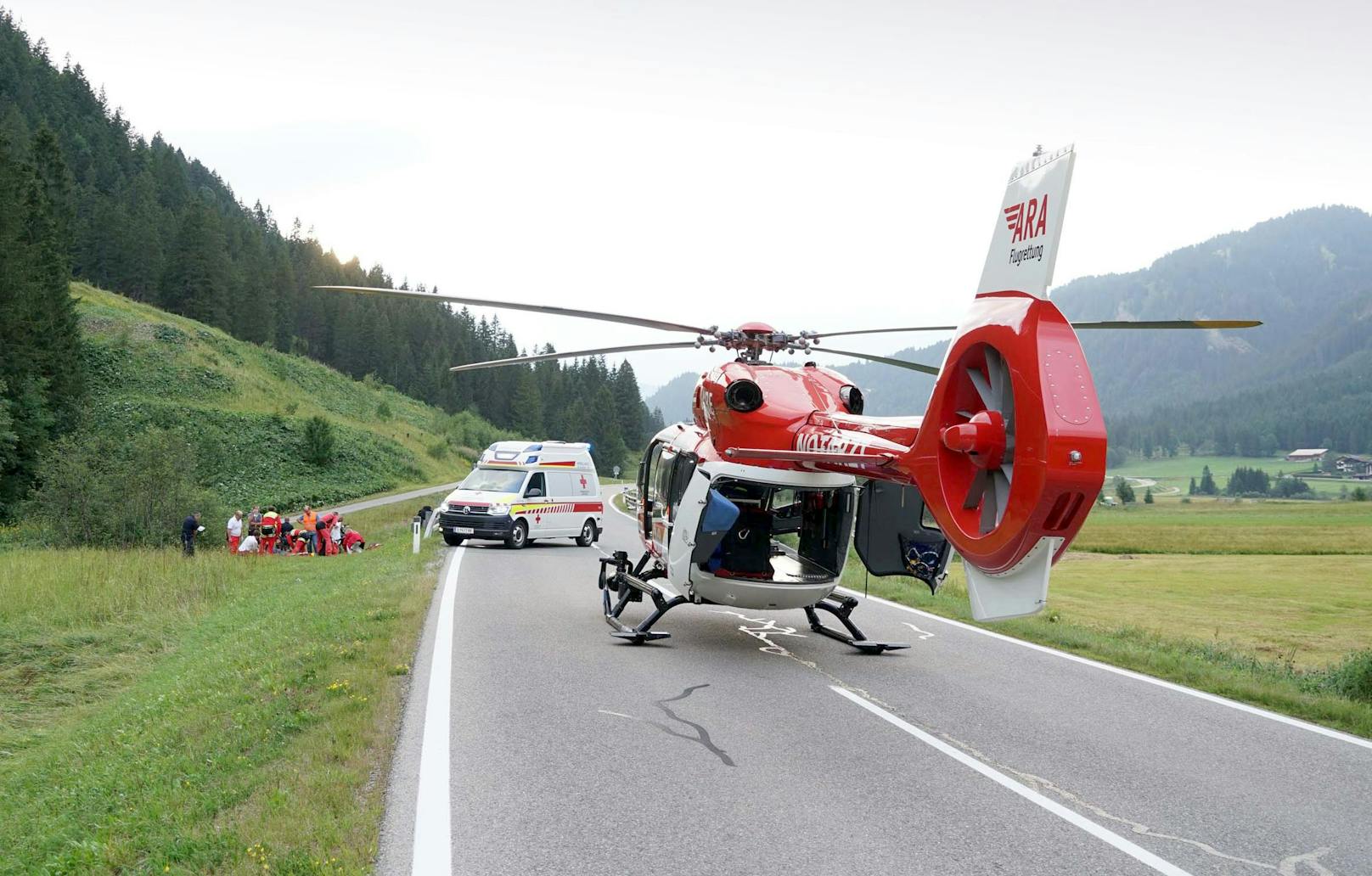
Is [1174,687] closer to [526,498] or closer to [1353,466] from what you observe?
[526,498]

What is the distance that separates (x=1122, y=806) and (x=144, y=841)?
5.60 m

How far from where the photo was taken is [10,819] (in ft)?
24.0

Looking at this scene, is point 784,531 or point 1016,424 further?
point 784,531

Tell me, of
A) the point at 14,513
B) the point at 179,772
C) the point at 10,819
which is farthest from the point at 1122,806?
the point at 14,513

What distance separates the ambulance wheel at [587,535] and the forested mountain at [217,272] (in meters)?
31.8

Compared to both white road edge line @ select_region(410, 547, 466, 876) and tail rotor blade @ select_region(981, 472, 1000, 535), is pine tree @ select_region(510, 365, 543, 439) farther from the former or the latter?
tail rotor blade @ select_region(981, 472, 1000, 535)

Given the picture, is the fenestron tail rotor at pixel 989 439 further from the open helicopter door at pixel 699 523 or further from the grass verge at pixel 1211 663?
the grass verge at pixel 1211 663

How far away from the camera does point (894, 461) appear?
7328 millimetres

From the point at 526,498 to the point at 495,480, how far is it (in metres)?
1.11

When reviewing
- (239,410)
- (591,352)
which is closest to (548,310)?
(591,352)

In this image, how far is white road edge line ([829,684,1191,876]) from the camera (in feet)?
16.4

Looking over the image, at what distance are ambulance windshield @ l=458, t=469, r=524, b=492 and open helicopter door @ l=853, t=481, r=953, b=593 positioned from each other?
15.8 metres

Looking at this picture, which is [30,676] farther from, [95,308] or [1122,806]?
[95,308]

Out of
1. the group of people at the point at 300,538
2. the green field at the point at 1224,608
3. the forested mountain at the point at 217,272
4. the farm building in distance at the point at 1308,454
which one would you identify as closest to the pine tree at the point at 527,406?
the forested mountain at the point at 217,272
